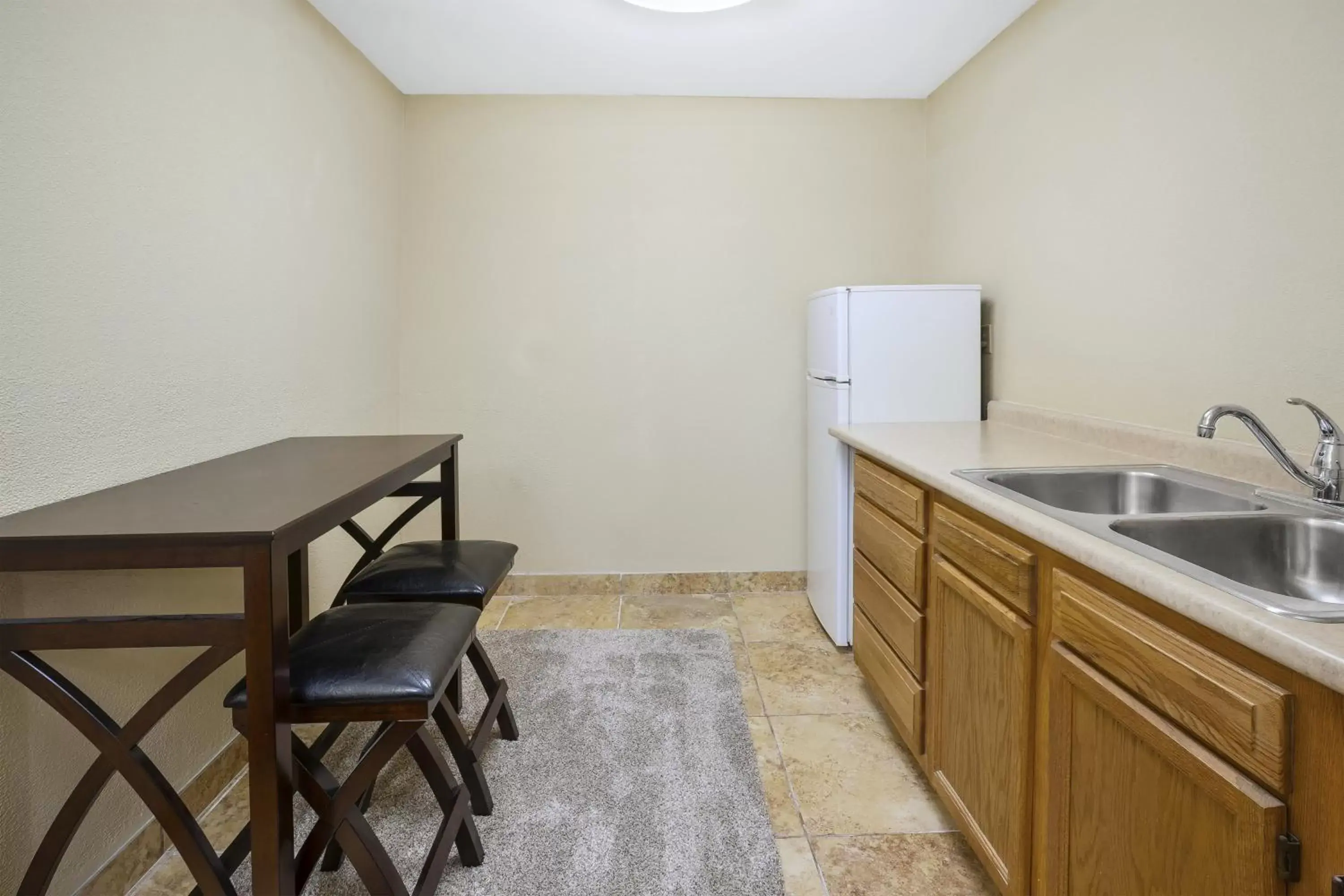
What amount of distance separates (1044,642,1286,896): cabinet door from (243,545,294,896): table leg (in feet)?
4.37

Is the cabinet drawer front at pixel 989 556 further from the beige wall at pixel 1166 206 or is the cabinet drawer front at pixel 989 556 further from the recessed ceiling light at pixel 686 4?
the recessed ceiling light at pixel 686 4

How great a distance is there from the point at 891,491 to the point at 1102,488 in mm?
549

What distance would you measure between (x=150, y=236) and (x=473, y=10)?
146cm

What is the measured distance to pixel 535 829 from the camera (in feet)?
5.99

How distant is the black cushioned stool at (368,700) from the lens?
127 centimetres

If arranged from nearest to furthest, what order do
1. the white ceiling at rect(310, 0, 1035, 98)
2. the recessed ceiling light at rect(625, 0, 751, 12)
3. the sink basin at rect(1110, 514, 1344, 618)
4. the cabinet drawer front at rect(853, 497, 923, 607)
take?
the sink basin at rect(1110, 514, 1344, 618), the cabinet drawer front at rect(853, 497, 923, 607), the recessed ceiling light at rect(625, 0, 751, 12), the white ceiling at rect(310, 0, 1035, 98)

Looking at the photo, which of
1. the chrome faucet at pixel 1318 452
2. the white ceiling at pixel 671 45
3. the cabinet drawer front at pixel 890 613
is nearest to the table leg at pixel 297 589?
the cabinet drawer front at pixel 890 613

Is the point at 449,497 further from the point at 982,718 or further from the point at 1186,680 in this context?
the point at 1186,680

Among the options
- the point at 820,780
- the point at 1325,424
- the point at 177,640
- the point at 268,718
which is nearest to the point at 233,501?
the point at 177,640

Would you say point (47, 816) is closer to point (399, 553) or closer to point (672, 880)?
point (399, 553)

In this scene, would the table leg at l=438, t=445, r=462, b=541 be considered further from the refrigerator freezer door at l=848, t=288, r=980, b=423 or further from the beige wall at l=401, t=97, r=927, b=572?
the refrigerator freezer door at l=848, t=288, r=980, b=423

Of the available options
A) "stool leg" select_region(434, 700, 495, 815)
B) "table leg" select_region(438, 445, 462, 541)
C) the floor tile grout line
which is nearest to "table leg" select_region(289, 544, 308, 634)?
"table leg" select_region(438, 445, 462, 541)

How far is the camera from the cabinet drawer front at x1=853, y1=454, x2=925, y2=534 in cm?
193

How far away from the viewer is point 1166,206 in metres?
1.89
